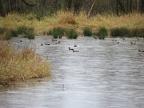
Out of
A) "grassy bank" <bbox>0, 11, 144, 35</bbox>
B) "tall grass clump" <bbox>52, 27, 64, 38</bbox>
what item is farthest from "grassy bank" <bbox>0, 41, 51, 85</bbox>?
"grassy bank" <bbox>0, 11, 144, 35</bbox>

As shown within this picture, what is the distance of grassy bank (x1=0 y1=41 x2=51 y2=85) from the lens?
47.0 ft

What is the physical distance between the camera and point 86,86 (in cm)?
1443

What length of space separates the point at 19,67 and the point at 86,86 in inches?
70.1

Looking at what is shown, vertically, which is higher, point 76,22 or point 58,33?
point 76,22

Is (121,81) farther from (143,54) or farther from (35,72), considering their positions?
(143,54)

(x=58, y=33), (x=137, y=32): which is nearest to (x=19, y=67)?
(x=58, y=33)

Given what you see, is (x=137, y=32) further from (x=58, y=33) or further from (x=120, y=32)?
(x=58, y=33)

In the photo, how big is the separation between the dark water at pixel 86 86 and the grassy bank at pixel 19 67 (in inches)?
16.3

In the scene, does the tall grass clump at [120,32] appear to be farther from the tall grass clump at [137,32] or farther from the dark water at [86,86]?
the dark water at [86,86]

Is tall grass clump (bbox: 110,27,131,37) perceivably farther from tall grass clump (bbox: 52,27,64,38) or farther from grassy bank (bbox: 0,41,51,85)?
grassy bank (bbox: 0,41,51,85)

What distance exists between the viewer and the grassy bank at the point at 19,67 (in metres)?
14.3

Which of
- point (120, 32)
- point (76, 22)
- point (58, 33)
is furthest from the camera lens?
point (76, 22)

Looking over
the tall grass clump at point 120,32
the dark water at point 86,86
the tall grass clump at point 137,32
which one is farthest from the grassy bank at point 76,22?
the dark water at point 86,86

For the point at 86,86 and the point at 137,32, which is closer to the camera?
the point at 86,86
